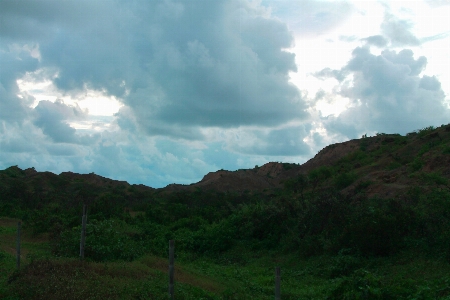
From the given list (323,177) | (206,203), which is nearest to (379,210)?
(206,203)

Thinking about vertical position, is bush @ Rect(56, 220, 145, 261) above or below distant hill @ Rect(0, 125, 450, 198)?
below

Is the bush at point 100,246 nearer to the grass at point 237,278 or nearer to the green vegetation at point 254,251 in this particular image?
the green vegetation at point 254,251

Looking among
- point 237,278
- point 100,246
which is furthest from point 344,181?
point 100,246

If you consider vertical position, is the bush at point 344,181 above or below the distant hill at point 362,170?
below

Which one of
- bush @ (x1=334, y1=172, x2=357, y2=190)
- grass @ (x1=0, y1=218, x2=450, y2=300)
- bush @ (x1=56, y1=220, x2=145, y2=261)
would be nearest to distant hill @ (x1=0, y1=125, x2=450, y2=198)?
bush @ (x1=334, y1=172, x2=357, y2=190)

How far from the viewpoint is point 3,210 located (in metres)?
29.1

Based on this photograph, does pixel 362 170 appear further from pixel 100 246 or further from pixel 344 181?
pixel 100 246

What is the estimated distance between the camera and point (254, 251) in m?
20.0

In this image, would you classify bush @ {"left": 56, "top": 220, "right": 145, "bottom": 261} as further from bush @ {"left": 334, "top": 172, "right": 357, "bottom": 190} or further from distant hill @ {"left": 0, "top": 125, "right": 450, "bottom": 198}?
bush @ {"left": 334, "top": 172, "right": 357, "bottom": 190}

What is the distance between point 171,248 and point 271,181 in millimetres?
61354

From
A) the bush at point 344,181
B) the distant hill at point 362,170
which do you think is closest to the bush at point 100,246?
the distant hill at point 362,170

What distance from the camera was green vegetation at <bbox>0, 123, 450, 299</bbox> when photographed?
896 centimetres

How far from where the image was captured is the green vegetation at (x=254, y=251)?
353 inches

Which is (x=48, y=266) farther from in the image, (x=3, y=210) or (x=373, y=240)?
(x=3, y=210)
